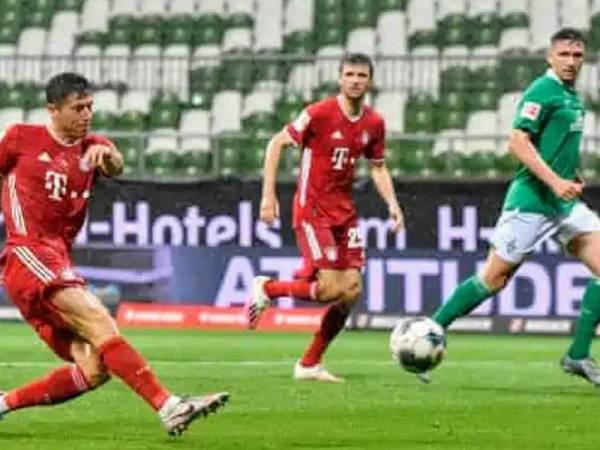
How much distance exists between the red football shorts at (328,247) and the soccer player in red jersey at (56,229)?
4.49 metres

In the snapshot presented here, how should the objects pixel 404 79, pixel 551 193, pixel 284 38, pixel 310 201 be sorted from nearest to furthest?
1. pixel 551 193
2. pixel 310 201
3. pixel 404 79
4. pixel 284 38

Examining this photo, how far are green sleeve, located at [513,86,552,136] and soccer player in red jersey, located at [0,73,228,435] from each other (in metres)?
3.68

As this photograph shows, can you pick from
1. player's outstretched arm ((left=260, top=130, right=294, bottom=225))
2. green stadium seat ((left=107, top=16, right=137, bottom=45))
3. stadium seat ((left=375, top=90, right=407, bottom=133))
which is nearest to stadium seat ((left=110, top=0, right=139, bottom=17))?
green stadium seat ((left=107, top=16, right=137, bottom=45))

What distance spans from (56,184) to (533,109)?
3.96m

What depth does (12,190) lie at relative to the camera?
10.5 m

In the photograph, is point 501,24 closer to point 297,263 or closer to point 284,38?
point 284,38

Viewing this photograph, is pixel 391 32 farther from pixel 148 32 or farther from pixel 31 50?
pixel 31 50

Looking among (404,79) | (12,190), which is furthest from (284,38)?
(12,190)

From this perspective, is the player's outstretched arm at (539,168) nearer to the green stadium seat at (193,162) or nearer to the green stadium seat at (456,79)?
the green stadium seat at (193,162)

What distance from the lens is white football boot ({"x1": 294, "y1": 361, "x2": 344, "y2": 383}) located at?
14.3 m

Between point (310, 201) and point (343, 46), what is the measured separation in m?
15.5

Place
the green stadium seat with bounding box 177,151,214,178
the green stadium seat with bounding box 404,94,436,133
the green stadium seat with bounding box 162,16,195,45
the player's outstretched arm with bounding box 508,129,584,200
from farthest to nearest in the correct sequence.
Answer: the green stadium seat with bounding box 162,16,195,45 → the green stadium seat with bounding box 404,94,436,133 → the green stadium seat with bounding box 177,151,214,178 → the player's outstretched arm with bounding box 508,129,584,200

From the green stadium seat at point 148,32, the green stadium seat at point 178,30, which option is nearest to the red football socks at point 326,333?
the green stadium seat at point 178,30

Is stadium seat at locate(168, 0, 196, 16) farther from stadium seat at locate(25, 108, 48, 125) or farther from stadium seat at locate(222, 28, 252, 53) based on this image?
stadium seat at locate(25, 108, 48, 125)
